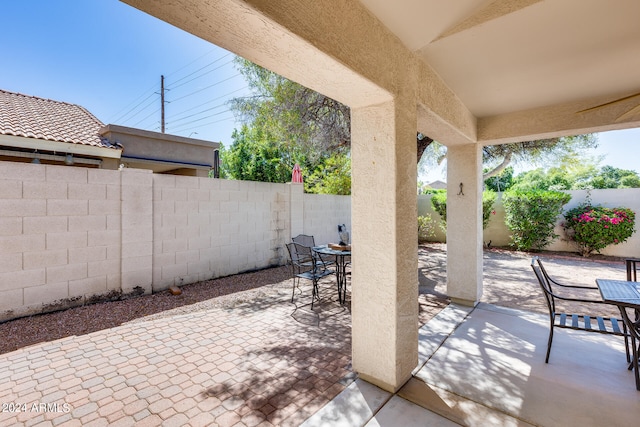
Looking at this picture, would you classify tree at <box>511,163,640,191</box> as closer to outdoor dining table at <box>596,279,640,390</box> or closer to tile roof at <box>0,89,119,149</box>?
outdoor dining table at <box>596,279,640,390</box>

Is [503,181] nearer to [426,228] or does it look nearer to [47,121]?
[426,228]

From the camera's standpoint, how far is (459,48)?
251 cm

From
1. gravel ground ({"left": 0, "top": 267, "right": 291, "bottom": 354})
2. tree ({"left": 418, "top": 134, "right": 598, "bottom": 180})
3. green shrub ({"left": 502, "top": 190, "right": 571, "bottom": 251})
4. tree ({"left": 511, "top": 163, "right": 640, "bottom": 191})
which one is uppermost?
tree ({"left": 511, "top": 163, "right": 640, "bottom": 191})

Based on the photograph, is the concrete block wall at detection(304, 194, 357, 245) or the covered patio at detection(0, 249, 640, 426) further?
the concrete block wall at detection(304, 194, 357, 245)

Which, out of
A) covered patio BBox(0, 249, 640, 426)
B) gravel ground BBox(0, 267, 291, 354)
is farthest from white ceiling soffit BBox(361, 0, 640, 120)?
gravel ground BBox(0, 267, 291, 354)

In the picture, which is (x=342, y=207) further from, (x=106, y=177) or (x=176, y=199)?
(x=106, y=177)

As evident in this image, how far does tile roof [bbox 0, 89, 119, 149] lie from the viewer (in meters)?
6.07

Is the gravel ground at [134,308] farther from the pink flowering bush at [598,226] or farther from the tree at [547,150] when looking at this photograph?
the pink flowering bush at [598,226]

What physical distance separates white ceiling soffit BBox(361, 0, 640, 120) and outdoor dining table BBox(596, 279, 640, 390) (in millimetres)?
1971

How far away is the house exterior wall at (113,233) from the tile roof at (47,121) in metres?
2.92

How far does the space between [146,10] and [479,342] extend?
13.5ft

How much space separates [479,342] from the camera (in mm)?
3262

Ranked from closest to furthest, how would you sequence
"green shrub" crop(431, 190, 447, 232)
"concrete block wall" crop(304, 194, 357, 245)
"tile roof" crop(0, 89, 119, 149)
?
"tile roof" crop(0, 89, 119, 149)
"concrete block wall" crop(304, 194, 357, 245)
"green shrub" crop(431, 190, 447, 232)

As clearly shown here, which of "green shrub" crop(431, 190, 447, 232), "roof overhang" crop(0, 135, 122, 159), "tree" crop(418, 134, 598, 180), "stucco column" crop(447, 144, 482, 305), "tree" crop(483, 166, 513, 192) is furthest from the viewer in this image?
"tree" crop(483, 166, 513, 192)
